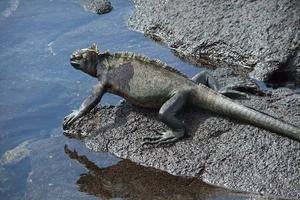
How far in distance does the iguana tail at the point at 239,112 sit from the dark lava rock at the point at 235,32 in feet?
5.11

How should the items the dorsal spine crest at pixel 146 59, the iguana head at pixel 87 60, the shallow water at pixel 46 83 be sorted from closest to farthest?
the shallow water at pixel 46 83, the dorsal spine crest at pixel 146 59, the iguana head at pixel 87 60

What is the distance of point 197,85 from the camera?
19.8 ft

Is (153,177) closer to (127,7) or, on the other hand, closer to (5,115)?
(5,115)

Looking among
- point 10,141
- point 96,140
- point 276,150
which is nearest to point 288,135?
point 276,150

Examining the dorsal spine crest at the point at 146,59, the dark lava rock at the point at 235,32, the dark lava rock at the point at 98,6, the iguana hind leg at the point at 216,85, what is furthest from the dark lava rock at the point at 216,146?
the dark lava rock at the point at 98,6

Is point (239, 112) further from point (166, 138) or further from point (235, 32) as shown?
point (235, 32)

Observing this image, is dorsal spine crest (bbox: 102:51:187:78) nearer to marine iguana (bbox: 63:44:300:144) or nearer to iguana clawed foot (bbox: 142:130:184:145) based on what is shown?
marine iguana (bbox: 63:44:300:144)

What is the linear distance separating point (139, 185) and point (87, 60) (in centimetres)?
165

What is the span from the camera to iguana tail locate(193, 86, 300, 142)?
5.46 m

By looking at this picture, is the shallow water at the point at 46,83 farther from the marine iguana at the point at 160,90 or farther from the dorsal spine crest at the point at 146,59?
the dorsal spine crest at the point at 146,59

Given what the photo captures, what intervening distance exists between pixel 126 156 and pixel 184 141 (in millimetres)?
584

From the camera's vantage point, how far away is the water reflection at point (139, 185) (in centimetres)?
534

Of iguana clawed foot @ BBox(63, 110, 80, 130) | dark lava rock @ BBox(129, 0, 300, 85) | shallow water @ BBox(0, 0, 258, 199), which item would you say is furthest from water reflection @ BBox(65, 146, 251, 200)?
dark lava rock @ BBox(129, 0, 300, 85)

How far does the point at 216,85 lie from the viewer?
628 centimetres
